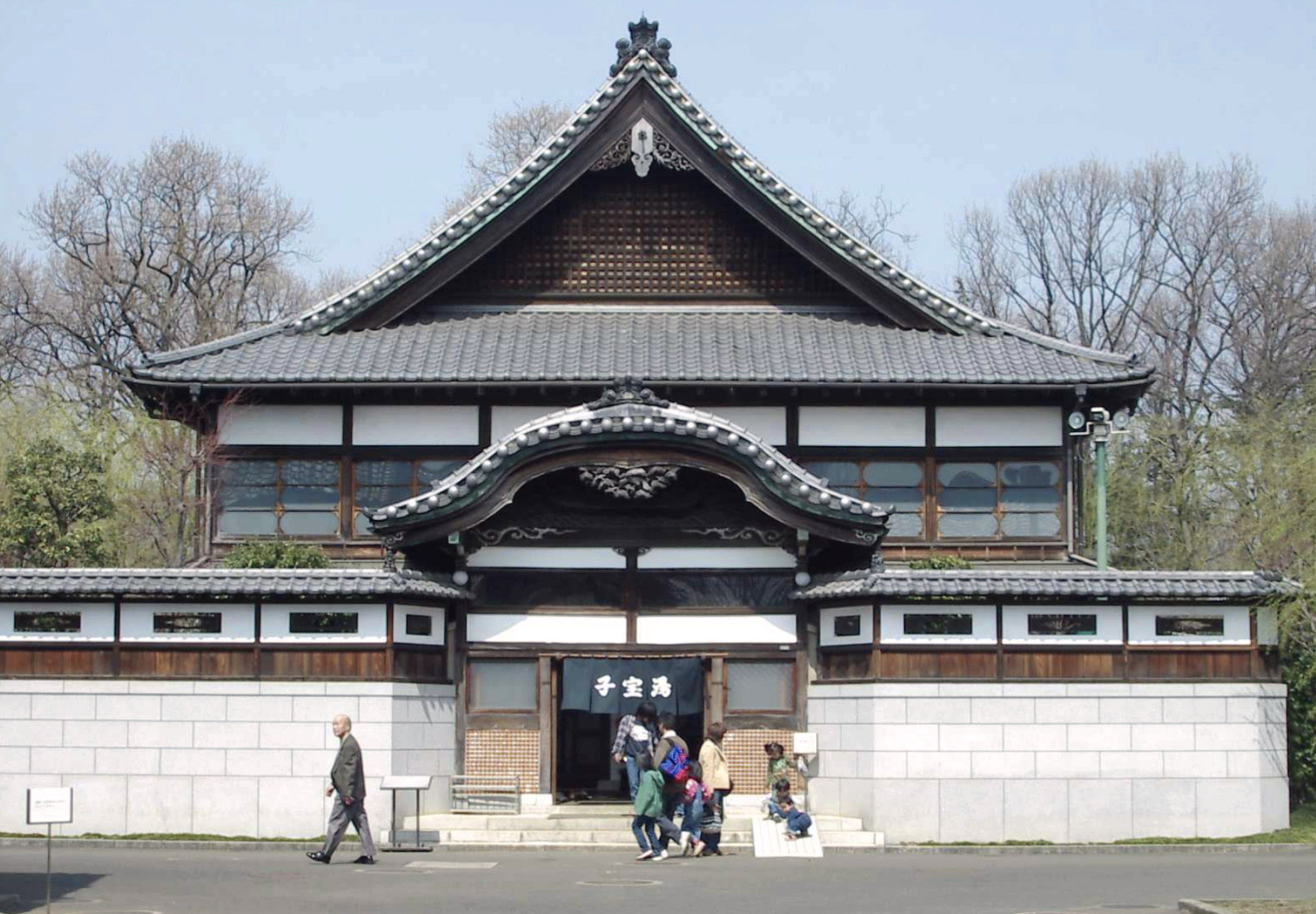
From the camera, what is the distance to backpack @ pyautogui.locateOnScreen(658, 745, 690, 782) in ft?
76.2

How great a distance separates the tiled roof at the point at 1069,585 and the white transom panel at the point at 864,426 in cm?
464

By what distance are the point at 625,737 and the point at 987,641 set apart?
5.06 m

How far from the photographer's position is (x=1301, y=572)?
26.8m

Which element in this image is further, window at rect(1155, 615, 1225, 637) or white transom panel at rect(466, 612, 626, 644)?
white transom panel at rect(466, 612, 626, 644)

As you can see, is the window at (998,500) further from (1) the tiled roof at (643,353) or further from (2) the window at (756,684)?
(2) the window at (756,684)

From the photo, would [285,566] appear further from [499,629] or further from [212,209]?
[212,209]

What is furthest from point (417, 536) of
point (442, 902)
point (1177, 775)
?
point (1177, 775)

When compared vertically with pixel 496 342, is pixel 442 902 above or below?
below

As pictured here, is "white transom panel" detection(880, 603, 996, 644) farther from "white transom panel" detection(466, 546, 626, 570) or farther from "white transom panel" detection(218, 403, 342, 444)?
"white transom panel" detection(218, 403, 342, 444)

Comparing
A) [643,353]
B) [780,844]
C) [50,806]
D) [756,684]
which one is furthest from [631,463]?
[50,806]

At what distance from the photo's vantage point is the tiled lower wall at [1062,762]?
82.1 ft

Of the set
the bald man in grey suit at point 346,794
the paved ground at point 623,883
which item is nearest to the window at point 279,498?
the paved ground at point 623,883

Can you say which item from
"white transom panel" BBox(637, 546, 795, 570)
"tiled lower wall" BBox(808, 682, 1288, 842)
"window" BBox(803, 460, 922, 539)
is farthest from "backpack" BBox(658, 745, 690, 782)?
"window" BBox(803, 460, 922, 539)

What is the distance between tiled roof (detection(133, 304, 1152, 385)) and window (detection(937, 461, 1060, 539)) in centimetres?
158
